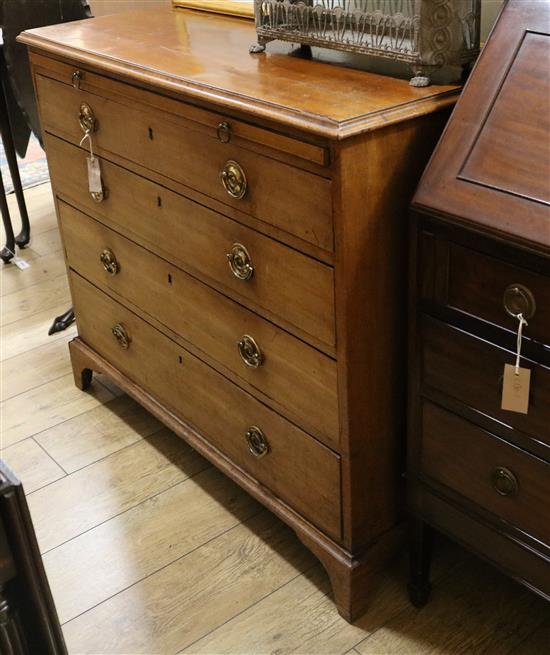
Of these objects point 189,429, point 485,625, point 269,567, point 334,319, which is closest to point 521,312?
point 334,319

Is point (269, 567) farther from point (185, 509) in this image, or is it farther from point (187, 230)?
point (187, 230)

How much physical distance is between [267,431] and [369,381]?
32 centimetres

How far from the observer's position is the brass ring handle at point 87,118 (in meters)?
2.02

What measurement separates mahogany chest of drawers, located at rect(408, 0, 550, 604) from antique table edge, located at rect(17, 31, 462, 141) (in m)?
0.08

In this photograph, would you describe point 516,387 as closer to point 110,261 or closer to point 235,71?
point 235,71

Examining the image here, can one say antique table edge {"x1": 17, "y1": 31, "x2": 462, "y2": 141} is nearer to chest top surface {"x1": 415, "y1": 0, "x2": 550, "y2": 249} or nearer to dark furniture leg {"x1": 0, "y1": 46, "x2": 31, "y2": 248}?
chest top surface {"x1": 415, "y1": 0, "x2": 550, "y2": 249}

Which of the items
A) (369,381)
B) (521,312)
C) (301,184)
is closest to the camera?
(521,312)

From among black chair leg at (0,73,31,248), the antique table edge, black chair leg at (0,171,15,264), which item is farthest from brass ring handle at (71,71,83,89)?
black chair leg at (0,171,15,264)

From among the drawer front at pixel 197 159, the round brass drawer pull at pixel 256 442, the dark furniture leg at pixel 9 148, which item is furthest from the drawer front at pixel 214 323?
the dark furniture leg at pixel 9 148

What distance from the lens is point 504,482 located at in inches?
57.7

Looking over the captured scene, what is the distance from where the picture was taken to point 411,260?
4.78 ft

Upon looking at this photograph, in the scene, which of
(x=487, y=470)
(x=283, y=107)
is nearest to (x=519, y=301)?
(x=487, y=470)

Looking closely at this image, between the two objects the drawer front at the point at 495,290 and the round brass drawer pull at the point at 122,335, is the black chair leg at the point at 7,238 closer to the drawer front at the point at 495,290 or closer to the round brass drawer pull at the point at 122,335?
the round brass drawer pull at the point at 122,335

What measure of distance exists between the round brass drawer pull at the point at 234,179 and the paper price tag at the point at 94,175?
546 mm
